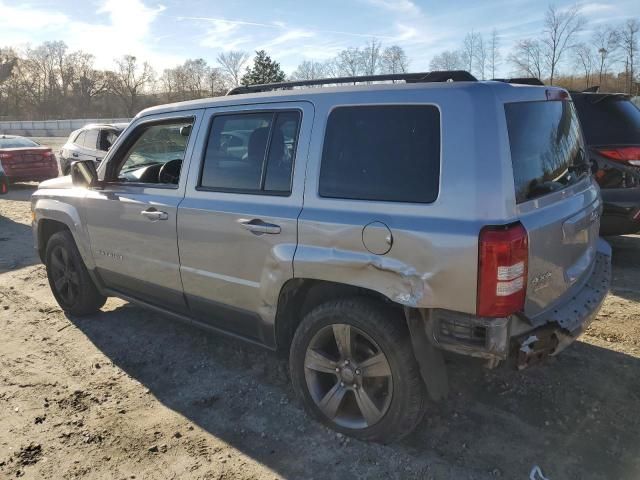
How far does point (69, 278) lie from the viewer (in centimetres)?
487

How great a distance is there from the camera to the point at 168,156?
4055 millimetres

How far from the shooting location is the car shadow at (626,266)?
491 cm

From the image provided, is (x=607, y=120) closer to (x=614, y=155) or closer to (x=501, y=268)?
(x=614, y=155)

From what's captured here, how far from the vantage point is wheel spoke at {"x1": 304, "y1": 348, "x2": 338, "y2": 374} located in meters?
2.98

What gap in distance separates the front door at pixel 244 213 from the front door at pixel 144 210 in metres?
0.16

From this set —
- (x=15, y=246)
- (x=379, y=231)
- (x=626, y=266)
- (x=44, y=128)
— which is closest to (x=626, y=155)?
(x=626, y=266)

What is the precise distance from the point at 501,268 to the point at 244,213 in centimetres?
155

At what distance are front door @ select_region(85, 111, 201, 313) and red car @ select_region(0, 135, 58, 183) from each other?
1182cm

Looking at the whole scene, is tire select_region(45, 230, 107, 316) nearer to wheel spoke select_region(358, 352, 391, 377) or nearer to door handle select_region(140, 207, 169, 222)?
door handle select_region(140, 207, 169, 222)

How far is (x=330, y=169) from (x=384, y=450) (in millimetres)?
1558

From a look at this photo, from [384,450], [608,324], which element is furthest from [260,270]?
[608,324]

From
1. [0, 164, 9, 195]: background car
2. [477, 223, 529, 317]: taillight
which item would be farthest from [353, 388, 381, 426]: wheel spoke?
[0, 164, 9, 195]: background car

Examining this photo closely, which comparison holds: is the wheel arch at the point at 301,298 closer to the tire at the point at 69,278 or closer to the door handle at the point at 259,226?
the door handle at the point at 259,226

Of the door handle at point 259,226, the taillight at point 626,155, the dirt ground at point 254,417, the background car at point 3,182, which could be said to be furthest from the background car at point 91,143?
the taillight at point 626,155
